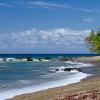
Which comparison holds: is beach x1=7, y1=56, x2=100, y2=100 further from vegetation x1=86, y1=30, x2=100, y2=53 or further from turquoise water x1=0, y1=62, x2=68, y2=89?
vegetation x1=86, y1=30, x2=100, y2=53

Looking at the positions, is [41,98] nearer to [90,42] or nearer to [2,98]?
[2,98]

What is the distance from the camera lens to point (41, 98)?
21891 mm

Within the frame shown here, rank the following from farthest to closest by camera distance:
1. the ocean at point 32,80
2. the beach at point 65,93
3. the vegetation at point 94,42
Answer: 1. the vegetation at point 94,42
2. the ocean at point 32,80
3. the beach at point 65,93

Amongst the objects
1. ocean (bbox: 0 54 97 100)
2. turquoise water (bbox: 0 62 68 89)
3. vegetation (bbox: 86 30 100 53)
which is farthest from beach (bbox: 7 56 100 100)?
vegetation (bbox: 86 30 100 53)

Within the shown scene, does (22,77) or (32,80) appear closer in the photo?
(32,80)

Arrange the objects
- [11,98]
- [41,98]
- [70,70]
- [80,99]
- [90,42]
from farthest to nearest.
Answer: [90,42] → [70,70] → [11,98] → [41,98] → [80,99]

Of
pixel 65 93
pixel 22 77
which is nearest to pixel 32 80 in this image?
pixel 22 77

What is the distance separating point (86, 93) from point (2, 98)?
1286 cm

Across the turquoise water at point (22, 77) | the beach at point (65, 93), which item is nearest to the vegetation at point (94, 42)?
the turquoise water at point (22, 77)

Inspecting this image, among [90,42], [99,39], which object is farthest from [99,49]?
[90,42]

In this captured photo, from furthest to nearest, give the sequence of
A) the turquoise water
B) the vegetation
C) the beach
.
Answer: the vegetation < the turquoise water < the beach

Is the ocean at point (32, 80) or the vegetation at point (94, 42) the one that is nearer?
the ocean at point (32, 80)

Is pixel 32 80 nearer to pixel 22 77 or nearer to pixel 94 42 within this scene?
pixel 22 77

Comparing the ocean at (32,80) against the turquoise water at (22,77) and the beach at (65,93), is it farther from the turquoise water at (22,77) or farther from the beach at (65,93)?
the beach at (65,93)
